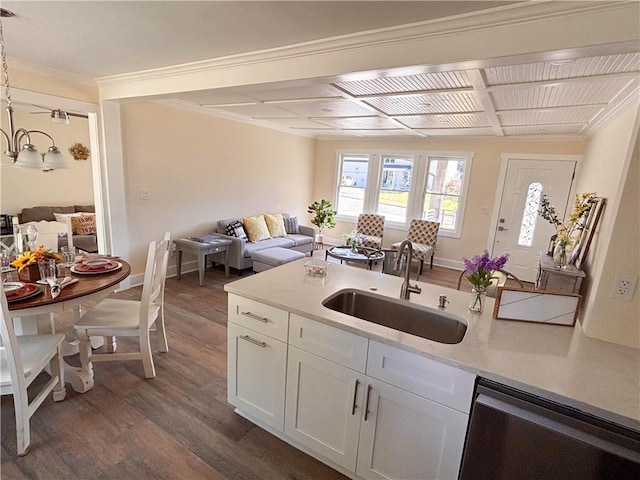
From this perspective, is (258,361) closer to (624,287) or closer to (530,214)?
(624,287)

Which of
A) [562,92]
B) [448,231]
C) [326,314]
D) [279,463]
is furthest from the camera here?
[448,231]

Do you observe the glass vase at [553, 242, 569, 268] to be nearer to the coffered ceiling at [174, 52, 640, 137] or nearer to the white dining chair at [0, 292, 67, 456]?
the coffered ceiling at [174, 52, 640, 137]

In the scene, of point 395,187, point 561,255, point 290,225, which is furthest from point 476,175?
point 290,225

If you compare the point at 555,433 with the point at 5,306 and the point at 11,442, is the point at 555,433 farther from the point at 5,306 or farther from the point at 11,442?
the point at 11,442

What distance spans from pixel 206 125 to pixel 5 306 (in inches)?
149

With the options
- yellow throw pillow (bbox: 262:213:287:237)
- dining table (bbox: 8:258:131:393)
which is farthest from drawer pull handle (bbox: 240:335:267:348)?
yellow throw pillow (bbox: 262:213:287:237)

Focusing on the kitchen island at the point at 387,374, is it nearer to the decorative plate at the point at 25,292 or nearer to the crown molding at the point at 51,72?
the decorative plate at the point at 25,292

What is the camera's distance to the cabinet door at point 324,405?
1.59m

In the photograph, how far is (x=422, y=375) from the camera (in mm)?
1372

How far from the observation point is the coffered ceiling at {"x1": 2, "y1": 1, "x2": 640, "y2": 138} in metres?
1.76

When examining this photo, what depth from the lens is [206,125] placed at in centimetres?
479

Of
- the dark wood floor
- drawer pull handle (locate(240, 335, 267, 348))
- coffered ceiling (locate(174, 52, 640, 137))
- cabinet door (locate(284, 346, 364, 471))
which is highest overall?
coffered ceiling (locate(174, 52, 640, 137))

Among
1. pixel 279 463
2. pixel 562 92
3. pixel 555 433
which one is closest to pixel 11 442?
pixel 279 463

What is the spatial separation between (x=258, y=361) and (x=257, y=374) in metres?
0.09
